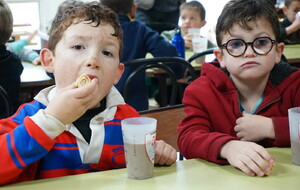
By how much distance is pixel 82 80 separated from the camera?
1.12 metres

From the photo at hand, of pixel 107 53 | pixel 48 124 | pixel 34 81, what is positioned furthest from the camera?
pixel 34 81

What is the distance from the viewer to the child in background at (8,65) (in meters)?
2.70

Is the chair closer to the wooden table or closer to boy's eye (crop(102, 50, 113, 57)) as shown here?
boy's eye (crop(102, 50, 113, 57))

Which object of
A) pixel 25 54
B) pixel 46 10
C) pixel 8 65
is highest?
pixel 8 65

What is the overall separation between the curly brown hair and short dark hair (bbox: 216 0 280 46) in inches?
15.8

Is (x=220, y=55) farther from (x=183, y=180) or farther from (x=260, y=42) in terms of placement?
(x=183, y=180)

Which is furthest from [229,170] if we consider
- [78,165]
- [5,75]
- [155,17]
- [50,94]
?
[155,17]

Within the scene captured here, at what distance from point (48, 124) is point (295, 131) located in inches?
24.8

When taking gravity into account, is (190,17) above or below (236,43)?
below

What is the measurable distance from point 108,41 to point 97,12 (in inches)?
4.2

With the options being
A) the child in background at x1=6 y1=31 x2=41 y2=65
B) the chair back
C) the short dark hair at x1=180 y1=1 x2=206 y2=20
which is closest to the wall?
the short dark hair at x1=180 y1=1 x2=206 y2=20

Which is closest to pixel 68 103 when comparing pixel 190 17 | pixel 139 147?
pixel 139 147

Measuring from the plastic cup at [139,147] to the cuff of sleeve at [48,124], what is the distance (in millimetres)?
152

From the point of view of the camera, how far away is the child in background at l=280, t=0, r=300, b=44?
175 inches
